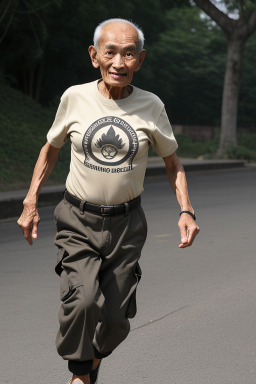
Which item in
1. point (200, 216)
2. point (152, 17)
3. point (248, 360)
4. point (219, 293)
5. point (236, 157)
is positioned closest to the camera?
point (248, 360)

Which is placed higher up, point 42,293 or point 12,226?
point 42,293

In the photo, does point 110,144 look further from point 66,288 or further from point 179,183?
point 66,288

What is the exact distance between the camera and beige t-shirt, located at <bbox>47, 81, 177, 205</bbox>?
12.5ft

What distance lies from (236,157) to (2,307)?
20.5 metres

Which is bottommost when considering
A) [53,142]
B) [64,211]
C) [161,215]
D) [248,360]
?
[161,215]

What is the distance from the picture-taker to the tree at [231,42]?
25.6 m

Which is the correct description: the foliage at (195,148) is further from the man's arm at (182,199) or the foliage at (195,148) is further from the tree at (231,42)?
the man's arm at (182,199)

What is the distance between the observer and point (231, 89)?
87.3 ft

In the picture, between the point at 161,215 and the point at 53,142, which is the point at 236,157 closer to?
the point at 161,215

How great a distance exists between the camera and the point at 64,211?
13.0 feet

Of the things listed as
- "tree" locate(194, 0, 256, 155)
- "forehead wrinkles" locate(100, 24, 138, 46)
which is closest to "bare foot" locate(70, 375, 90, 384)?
"forehead wrinkles" locate(100, 24, 138, 46)

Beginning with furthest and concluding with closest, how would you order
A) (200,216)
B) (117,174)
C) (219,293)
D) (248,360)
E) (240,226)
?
(200,216) < (240,226) < (219,293) < (248,360) < (117,174)

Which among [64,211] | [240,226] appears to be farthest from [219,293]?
[240,226]

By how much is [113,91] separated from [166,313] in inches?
102
